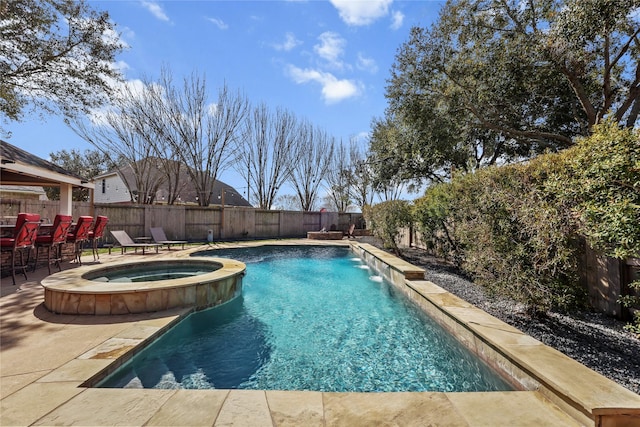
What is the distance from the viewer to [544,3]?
805cm

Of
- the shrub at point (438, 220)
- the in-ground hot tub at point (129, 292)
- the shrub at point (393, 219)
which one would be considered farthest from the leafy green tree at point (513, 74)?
the in-ground hot tub at point (129, 292)

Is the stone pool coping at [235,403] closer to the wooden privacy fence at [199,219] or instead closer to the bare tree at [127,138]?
the wooden privacy fence at [199,219]

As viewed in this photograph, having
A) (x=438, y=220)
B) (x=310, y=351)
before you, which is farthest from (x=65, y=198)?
(x=438, y=220)

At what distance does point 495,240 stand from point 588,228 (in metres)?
1.27

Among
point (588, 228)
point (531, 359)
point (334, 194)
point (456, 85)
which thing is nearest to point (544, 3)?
point (456, 85)

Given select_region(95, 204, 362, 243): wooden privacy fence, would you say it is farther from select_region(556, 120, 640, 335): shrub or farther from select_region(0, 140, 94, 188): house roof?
Result: select_region(556, 120, 640, 335): shrub

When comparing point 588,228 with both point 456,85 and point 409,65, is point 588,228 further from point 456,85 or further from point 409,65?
point 409,65

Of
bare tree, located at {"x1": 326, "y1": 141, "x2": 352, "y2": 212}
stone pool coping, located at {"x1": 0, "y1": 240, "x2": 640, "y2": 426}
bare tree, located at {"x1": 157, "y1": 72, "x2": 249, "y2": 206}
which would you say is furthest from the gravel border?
bare tree, located at {"x1": 326, "y1": 141, "x2": 352, "y2": 212}

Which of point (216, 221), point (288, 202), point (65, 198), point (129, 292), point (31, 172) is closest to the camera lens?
point (129, 292)

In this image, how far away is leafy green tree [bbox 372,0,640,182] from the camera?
753 cm

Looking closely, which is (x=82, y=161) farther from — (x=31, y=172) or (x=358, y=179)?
(x=358, y=179)

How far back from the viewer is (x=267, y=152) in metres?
21.2

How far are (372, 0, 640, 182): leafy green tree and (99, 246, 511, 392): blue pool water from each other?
506 centimetres

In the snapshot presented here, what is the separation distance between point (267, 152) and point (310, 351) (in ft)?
62.7
